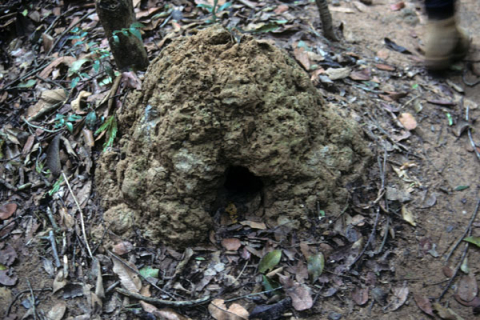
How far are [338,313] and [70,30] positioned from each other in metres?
4.01

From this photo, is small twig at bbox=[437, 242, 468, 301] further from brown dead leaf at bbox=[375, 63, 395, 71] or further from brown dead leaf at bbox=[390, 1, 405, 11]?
brown dead leaf at bbox=[390, 1, 405, 11]

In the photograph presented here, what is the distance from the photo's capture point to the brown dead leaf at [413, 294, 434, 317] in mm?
2471

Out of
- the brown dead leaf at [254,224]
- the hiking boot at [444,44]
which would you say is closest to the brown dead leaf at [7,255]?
the brown dead leaf at [254,224]

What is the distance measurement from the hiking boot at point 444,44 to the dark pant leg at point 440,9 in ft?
0.15

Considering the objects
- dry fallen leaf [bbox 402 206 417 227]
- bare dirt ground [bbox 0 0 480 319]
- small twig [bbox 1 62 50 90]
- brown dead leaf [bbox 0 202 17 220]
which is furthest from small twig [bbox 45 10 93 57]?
dry fallen leaf [bbox 402 206 417 227]

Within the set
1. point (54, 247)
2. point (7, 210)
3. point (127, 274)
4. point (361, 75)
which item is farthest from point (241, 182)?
point (7, 210)

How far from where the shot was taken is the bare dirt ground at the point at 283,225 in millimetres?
2514

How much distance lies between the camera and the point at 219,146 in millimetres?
2527

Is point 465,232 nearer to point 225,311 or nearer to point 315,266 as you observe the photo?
point 315,266

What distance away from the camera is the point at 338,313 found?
245 cm

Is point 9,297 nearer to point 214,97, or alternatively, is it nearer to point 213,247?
point 213,247

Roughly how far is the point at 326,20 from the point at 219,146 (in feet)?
7.59

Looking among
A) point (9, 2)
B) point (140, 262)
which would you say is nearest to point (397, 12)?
point (140, 262)

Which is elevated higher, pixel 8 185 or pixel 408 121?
pixel 8 185
